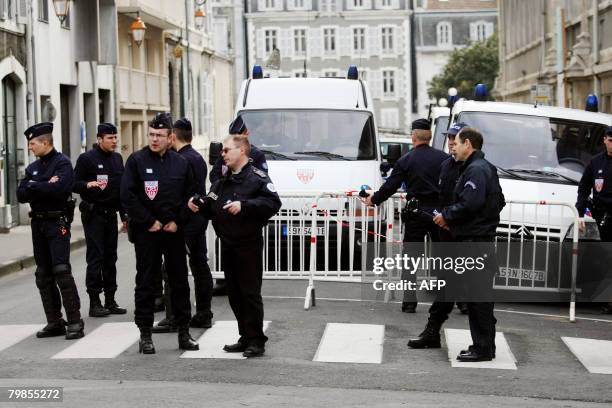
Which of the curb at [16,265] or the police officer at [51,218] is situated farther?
the curb at [16,265]

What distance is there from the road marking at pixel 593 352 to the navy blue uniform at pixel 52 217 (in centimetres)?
433

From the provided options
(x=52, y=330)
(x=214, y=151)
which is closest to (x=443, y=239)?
(x=52, y=330)

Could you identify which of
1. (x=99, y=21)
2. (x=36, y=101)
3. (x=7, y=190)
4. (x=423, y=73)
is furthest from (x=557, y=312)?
(x=423, y=73)

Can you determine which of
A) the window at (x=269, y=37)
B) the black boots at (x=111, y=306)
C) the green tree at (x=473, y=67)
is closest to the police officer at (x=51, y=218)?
the black boots at (x=111, y=306)

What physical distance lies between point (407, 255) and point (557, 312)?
197 centimetres

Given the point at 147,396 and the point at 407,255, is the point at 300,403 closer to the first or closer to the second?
the point at 147,396

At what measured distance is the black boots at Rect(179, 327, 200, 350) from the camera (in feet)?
34.5

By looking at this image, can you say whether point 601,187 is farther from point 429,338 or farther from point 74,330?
point 74,330

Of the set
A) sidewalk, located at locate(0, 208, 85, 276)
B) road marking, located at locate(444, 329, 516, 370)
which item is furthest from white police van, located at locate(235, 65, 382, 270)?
road marking, located at locate(444, 329, 516, 370)

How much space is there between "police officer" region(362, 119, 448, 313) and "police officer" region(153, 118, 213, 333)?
1.75m

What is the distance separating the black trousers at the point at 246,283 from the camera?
10203 mm

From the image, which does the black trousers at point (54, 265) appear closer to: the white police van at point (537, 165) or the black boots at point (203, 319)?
the black boots at point (203, 319)

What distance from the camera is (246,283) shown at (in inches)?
404

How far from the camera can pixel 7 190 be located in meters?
26.3
